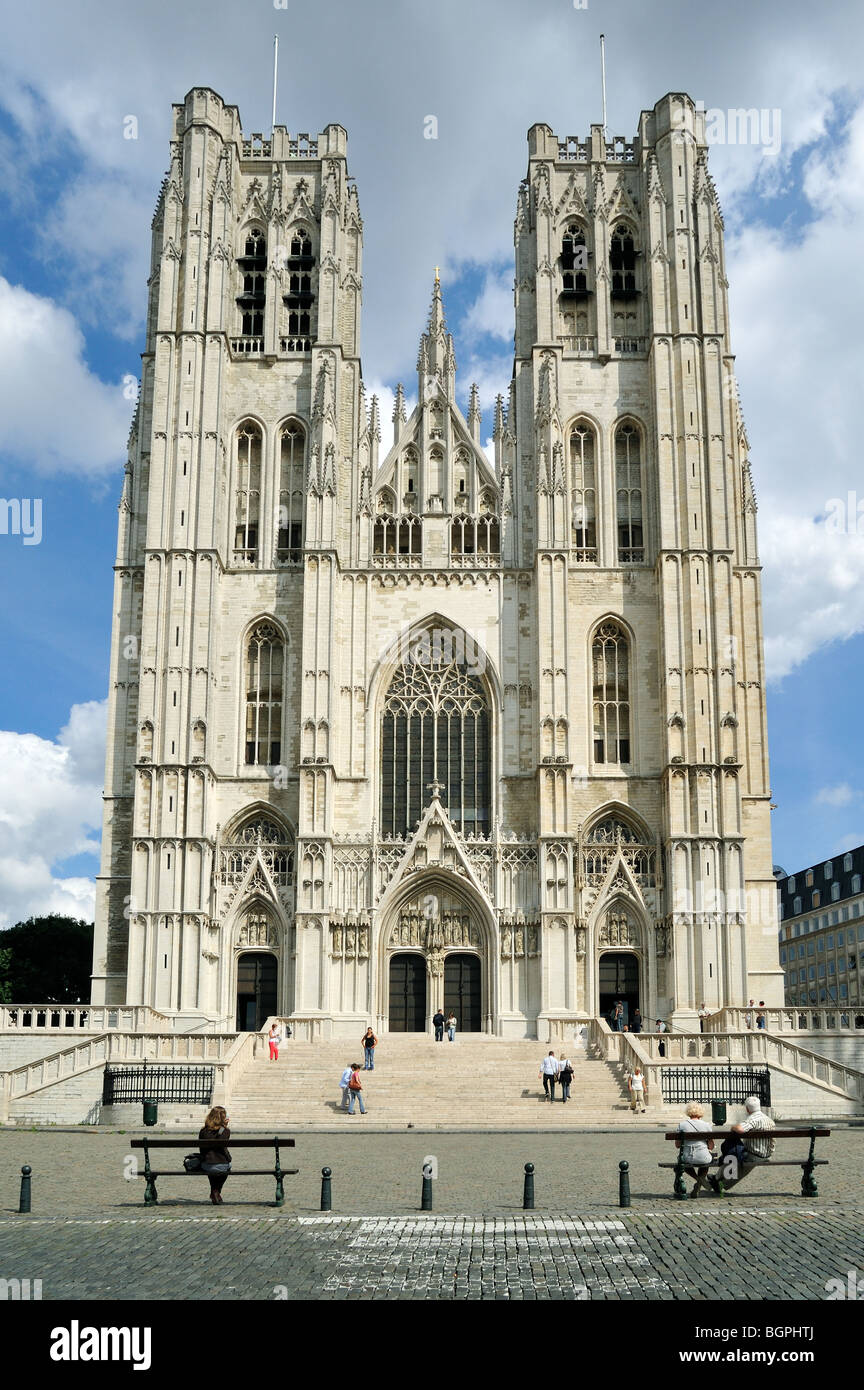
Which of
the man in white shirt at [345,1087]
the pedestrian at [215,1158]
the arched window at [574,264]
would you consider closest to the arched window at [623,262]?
the arched window at [574,264]

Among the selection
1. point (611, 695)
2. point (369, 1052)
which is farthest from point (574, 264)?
point (369, 1052)

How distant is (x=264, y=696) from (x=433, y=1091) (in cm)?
1736

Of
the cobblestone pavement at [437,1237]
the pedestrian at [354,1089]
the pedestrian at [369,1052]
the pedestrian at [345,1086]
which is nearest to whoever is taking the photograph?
the cobblestone pavement at [437,1237]

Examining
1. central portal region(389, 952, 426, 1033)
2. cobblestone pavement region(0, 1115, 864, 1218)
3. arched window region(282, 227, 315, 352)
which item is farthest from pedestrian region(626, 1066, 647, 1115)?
arched window region(282, 227, 315, 352)

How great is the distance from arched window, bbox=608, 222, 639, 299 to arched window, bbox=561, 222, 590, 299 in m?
0.94

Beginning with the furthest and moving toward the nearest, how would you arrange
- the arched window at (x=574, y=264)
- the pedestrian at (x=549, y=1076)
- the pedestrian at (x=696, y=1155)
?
1. the arched window at (x=574, y=264)
2. the pedestrian at (x=549, y=1076)
3. the pedestrian at (x=696, y=1155)

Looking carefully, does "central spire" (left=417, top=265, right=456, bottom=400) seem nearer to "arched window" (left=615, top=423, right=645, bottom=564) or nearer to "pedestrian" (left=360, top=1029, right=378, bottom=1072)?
"arched window" (left=615, top=423, right=645, bottom=564)

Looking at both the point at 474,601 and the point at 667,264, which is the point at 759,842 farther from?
the point at 667,264

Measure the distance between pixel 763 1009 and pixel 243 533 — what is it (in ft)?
75.6

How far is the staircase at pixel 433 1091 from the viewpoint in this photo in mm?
→ 28469

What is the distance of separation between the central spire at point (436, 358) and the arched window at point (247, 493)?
5.93 meters

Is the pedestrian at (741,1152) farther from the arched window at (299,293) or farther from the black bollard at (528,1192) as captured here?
the arched window at (299,293)

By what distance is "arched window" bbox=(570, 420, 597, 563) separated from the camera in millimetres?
46250
